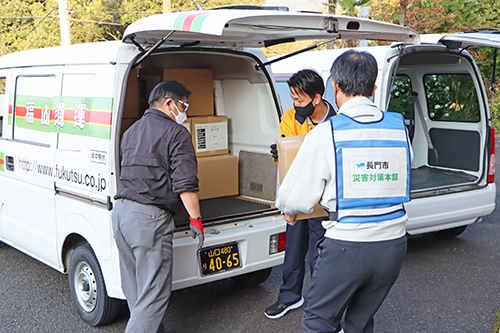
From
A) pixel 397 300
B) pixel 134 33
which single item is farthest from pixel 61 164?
pixel 397 300

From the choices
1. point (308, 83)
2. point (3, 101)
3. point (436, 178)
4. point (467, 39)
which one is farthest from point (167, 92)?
point (436, 178)

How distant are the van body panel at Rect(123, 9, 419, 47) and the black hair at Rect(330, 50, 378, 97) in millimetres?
670

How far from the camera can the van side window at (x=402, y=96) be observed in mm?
6465

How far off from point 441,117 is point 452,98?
0.32 metres

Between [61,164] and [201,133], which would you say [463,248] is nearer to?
[201,133]

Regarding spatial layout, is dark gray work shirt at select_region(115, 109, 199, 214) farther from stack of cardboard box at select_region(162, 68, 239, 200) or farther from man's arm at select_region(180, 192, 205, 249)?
stack of cardboard box at select_region(162, 68, 239, 200)

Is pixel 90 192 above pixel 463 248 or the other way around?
above

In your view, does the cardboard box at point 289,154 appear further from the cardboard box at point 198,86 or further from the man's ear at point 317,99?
the cardboard box at point 198,86

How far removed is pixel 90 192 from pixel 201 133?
1512 mm

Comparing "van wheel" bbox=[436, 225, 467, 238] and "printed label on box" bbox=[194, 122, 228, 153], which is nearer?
"printed label on box" bbox=[194, 122, 228, 153]

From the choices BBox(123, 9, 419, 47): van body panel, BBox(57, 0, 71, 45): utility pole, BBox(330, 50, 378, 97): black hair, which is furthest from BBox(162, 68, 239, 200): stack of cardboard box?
BBox(57, 0, 71, 45): utility pole

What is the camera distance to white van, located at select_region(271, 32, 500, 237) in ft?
15.7

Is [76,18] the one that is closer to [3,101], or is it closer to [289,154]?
[3,101]

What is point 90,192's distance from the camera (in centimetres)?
338
